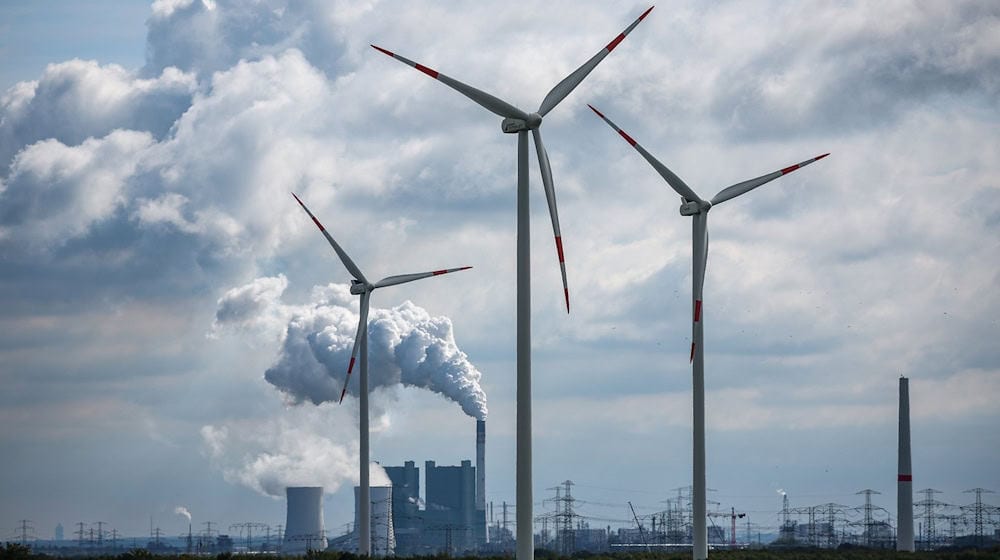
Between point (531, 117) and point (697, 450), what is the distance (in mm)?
21975

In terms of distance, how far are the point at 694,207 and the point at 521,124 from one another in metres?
19.7

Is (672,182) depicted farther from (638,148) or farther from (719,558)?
(719,558)

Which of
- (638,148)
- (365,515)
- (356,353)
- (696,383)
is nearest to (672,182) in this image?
(638,148)

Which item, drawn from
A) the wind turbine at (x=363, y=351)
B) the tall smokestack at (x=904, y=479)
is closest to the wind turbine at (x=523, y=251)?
the wind turbine at (x=363, y=351)

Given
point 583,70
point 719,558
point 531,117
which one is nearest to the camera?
point 531,117

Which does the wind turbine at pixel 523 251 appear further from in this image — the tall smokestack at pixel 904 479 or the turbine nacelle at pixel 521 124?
the tall smokestack at pixel 904 479

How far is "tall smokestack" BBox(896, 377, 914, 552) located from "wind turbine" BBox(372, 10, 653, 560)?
56196mm

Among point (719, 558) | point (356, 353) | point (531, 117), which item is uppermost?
point (531, 117)

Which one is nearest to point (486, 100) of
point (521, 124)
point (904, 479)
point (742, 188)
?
point (521, 124)

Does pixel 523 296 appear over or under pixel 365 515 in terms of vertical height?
over

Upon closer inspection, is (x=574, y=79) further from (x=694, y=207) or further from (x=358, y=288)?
(x=358, y=288)

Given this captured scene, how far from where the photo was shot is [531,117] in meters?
55.2

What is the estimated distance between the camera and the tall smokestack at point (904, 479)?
10250cm

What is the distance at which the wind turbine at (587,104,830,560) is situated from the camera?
68250 mm
